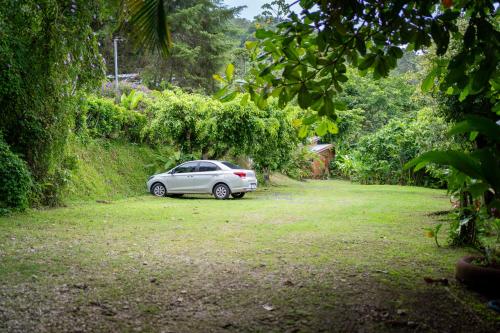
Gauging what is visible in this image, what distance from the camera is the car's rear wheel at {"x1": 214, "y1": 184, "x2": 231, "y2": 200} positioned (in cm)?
1510

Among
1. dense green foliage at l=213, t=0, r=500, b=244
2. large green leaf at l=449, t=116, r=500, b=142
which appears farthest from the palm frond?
large green leaf at l=449, t=116, r=500, b=142

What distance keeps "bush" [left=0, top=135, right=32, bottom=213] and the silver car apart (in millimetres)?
6115

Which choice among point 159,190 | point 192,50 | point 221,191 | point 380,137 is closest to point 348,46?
point 221,191

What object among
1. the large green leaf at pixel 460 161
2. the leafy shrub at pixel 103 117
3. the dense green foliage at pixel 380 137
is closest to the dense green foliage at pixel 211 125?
the leafy shrub at pixel 103 117

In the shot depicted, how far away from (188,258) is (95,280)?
1.43 m

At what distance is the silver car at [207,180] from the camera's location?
49.2 feet

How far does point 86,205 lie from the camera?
484 inches

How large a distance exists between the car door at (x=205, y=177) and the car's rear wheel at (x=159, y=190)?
1234 mm

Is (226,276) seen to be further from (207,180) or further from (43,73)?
(207,180)

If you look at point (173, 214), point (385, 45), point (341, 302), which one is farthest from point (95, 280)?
point (173, 214)

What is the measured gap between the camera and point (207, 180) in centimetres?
1527

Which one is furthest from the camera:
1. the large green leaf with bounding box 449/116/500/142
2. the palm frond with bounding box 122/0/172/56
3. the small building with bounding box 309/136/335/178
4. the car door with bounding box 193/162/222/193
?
the small building with bounding box 309/136/335/178

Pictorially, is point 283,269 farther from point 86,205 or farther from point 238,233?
point 86,205

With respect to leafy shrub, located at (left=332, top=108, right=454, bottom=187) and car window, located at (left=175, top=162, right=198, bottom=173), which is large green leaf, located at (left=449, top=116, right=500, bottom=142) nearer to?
car window, located at (left=175, top=162, right=198, bottom=173)
